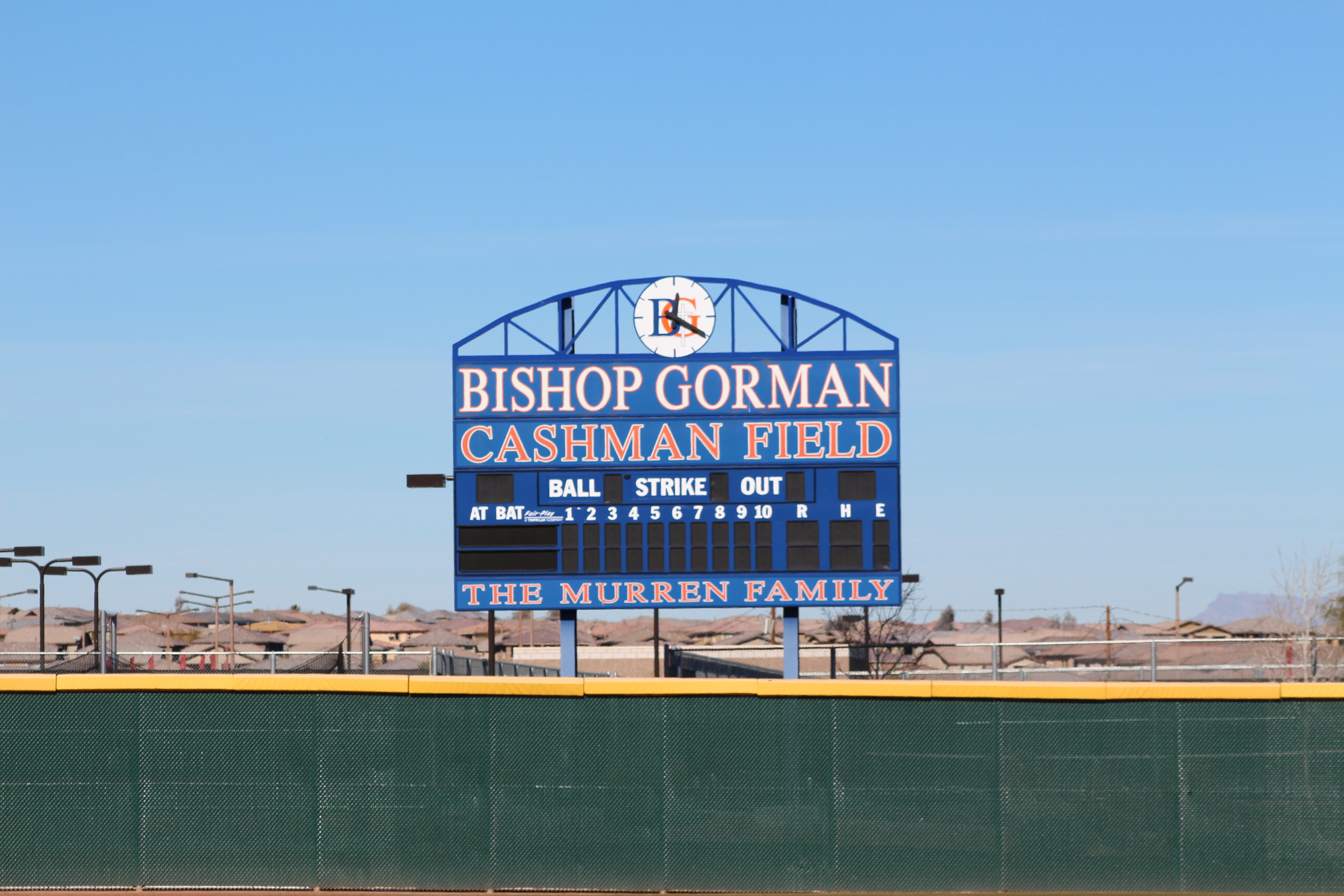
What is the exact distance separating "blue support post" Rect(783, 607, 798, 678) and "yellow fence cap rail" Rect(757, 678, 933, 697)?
6131 millimetres

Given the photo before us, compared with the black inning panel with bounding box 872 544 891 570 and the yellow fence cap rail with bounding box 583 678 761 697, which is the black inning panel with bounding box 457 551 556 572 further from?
the yellow fence cap rail with bounding box 583 678 761 697

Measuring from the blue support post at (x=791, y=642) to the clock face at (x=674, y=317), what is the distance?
172 inches

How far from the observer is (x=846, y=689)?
54.0 feet

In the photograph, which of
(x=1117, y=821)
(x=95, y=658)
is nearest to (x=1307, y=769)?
(x=1117, y=821)

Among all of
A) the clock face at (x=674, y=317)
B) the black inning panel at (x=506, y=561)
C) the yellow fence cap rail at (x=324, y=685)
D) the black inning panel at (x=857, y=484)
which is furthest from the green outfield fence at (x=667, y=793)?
the clock face at (x=674, y=317)

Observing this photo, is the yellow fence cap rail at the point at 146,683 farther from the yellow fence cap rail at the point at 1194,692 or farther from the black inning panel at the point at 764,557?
the yellow fence cap rail at the point at 1194,692

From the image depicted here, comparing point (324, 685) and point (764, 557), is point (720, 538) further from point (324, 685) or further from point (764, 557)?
point (324, 685)

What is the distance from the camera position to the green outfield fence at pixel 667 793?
53.1ft

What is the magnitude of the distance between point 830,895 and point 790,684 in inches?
91.7

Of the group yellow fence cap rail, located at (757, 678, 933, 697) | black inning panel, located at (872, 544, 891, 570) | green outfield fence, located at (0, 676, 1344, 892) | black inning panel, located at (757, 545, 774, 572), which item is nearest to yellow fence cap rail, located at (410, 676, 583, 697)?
green outfield fence, located at (0, 676, 1344, 892)

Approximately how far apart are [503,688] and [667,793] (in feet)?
7.14

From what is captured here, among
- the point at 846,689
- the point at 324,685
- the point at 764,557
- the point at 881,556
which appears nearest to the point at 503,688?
the point at 324,685

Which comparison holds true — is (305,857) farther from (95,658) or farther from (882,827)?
(95,658)

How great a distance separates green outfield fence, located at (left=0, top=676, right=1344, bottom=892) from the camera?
637 inches
